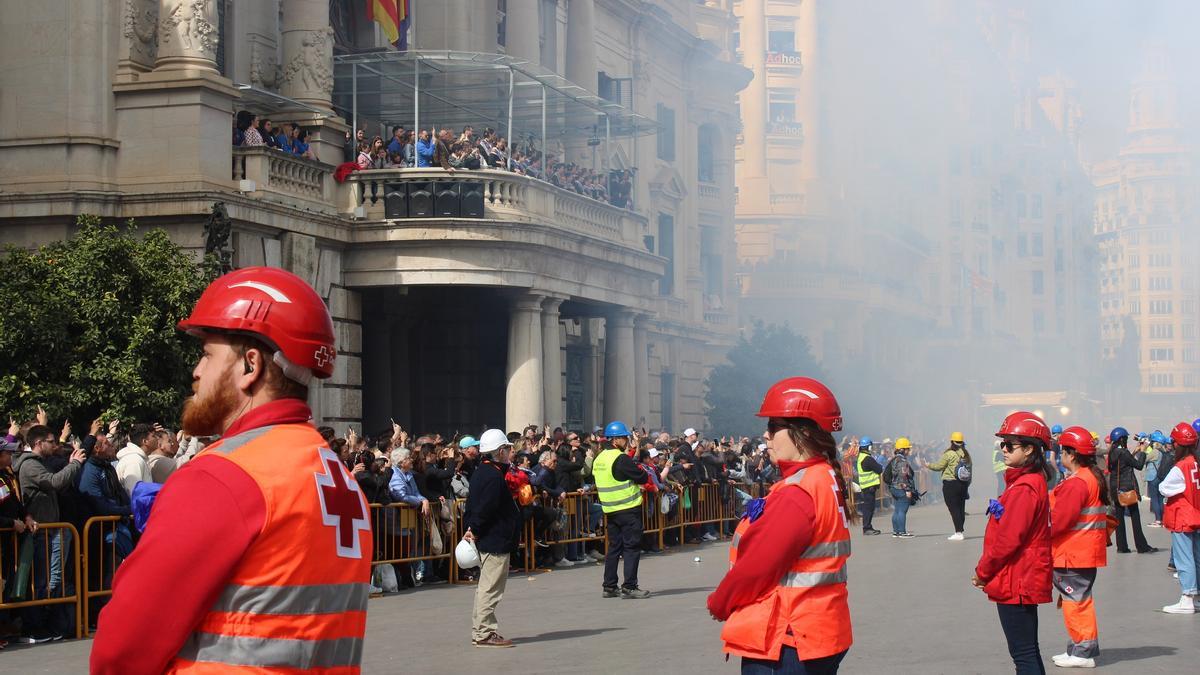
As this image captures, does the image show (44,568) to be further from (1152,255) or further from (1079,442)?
(1152,255)

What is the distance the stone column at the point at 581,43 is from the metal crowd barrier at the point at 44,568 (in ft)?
86.0

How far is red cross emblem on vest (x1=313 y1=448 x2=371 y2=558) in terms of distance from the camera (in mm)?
3531

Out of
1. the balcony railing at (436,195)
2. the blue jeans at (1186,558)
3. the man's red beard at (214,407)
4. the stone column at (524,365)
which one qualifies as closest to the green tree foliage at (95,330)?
the balcony railing at (436,195)

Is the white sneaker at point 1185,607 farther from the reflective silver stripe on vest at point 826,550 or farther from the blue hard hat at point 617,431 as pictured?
the reflective silver stripe on vest at point 826,550

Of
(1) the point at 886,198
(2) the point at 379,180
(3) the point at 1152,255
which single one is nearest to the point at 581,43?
(2) the point at 379,180

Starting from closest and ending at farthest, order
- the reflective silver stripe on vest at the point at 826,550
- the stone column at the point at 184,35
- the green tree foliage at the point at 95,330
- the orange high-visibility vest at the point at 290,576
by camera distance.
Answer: the orange high-visibility vest at the point at 290,576 → the reflective silver stripe on vest at the point at 826,550 → the green tree foliage at the point at 95,330 → the stone column at the point at 184,35

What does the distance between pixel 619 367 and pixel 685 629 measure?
1935 cm

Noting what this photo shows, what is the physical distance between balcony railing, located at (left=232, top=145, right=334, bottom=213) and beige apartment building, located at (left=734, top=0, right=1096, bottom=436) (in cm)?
3374

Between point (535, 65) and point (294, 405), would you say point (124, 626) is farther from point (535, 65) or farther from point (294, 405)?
point (535, 65)

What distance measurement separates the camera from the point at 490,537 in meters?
13.1

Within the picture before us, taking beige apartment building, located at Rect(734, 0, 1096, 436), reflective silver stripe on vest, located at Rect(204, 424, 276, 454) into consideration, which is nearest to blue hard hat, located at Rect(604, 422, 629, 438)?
reflective silver stripe on vest, located at Rect(204, 424, 276, 454)

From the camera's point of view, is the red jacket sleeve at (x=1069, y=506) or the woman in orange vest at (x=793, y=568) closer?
the woman in orange vest at (x=793, y=568)

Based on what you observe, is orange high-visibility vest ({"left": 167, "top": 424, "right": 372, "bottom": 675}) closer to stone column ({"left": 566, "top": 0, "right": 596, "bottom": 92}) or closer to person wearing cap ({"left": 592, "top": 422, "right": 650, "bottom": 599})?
person wearing cap ({"left": 592, "top": 422, "right": 650, "bottom": 599})

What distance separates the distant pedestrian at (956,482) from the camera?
26.2 metres
